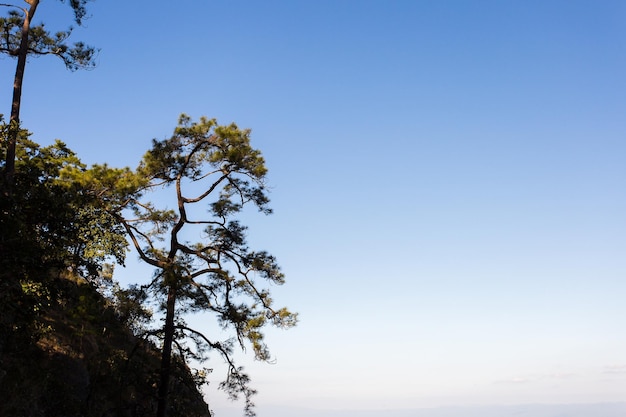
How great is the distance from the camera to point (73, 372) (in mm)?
19500

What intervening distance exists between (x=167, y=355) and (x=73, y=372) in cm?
489

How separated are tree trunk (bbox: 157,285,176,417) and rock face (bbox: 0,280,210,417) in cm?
36

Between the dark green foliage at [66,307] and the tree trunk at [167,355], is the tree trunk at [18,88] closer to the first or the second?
the dark green foliage at [66,307]

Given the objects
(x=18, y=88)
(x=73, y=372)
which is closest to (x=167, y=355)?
(x=73, y=372)

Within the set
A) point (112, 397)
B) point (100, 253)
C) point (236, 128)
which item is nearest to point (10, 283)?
point (100, 253)

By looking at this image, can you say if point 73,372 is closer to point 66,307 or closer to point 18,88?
point 66,307

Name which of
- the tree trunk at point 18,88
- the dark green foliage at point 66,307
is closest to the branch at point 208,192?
the dark green foliage at point 66,307

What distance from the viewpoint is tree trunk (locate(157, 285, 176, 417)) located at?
17.1m

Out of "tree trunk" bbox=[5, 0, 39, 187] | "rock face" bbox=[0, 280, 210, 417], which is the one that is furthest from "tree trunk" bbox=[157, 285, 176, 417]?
Answer: "tree trunk" bbox=[5, 0, 39, 187]

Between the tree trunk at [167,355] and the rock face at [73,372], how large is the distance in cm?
36

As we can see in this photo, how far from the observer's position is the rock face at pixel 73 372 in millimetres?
14430

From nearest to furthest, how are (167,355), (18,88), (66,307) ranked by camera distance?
(18,88), (167,355), (66,307)

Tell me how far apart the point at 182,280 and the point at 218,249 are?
7.18 feet

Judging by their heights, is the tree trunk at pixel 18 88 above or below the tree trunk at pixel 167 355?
above
